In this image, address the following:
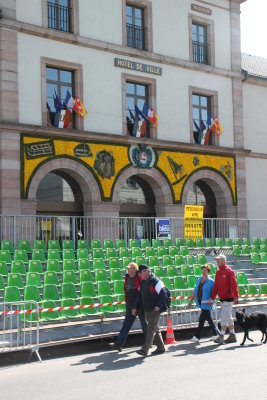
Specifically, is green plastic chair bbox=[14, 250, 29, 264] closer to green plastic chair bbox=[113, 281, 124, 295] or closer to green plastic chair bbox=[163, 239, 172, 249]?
green plastic chair bbox=[113, 281, 124, 295]

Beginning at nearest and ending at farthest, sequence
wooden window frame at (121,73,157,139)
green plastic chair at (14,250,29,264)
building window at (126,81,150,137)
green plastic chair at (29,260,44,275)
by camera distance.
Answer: green plastic chair at (29,260,44,275)
green plastic chair at (14,250,29,264)
wooden window frame at (121,73,157,139)
building window at (126,81,150,137)

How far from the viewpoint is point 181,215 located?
84.0ft

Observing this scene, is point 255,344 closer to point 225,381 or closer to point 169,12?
point 225,381

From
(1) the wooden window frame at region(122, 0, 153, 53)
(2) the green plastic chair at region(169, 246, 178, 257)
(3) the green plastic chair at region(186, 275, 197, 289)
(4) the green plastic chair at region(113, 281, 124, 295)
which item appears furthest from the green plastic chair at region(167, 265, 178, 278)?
(1) the wooden window frame at region(122, 0, 153, 53)

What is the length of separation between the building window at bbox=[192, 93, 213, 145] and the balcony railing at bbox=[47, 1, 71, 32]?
22.8 feet

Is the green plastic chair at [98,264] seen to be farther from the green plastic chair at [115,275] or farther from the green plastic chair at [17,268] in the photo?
the green plastic chair at [17,268]

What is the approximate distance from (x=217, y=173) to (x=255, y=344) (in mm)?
15514

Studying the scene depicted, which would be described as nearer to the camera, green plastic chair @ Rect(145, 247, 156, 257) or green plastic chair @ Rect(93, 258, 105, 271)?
green plastic chair @ Rect(93, 258, 105, 271)

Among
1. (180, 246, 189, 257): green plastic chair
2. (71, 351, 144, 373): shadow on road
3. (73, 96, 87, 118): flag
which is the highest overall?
(73, 96, 87, 118): flag

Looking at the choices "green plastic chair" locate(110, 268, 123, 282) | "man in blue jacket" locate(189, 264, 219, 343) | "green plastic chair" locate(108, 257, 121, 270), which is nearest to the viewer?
"man in blue jacket" locate(189, 264, 219, 343)

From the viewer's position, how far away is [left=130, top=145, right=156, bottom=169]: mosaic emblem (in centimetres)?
2425

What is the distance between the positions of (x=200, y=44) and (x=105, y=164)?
839cm

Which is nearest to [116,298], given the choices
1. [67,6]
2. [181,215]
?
[181,215]

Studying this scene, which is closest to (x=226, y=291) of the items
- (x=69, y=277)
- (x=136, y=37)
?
(x=69, y=277)
